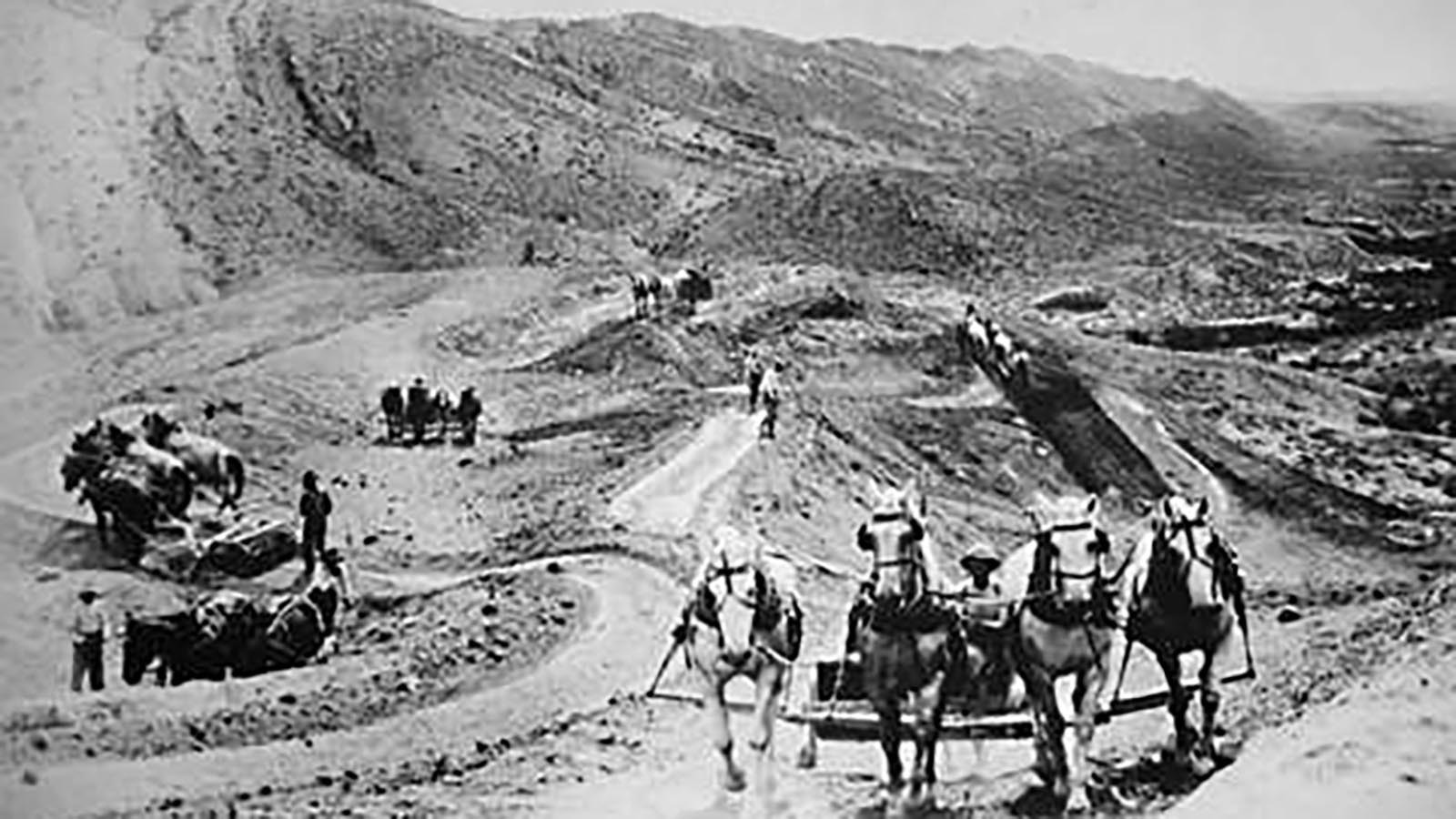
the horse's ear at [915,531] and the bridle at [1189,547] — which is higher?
the horse's ear at [915,531]

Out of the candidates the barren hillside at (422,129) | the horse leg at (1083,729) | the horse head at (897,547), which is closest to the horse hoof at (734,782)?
the horse head at (897,547)

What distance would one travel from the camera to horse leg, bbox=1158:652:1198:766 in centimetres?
499

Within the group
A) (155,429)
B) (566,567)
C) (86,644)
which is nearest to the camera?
(86,644)

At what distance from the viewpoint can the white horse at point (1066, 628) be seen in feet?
15.3

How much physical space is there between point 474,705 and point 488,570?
0.96 m

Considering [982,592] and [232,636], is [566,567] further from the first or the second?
[982,592]

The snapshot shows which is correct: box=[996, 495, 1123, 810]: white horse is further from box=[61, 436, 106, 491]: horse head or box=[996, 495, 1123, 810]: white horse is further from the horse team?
box=[61, 436, 106, 491]: horse head

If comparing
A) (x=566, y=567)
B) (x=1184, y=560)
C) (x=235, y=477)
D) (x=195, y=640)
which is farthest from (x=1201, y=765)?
(x=235, y=477)

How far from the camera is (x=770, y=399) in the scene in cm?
702

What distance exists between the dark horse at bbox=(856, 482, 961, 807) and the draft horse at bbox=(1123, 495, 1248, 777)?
53cm

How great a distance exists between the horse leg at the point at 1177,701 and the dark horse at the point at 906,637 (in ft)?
1.86

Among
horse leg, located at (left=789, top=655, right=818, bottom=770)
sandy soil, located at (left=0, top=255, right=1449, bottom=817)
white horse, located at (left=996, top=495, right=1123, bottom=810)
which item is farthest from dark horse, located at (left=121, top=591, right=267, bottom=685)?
white horse, located at (left=996, top=495, right=1123, bottom=810)

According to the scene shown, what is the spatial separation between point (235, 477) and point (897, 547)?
340cm

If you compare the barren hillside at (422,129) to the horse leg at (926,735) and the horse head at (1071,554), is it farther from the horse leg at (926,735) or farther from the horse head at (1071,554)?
the horse leg at (926,735)
